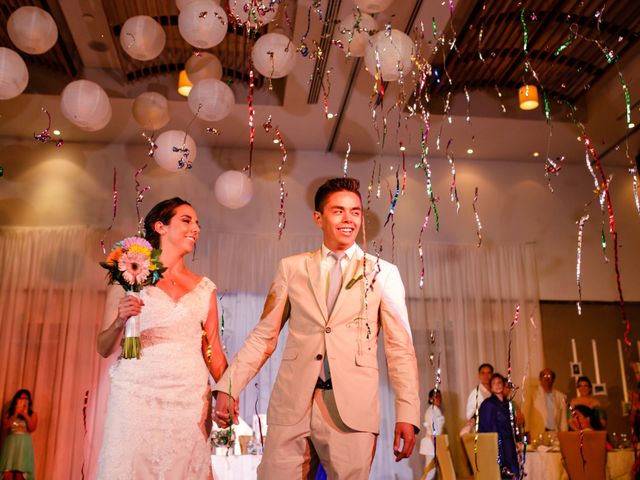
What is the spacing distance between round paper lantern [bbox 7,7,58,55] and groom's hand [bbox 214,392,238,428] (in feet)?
13.0

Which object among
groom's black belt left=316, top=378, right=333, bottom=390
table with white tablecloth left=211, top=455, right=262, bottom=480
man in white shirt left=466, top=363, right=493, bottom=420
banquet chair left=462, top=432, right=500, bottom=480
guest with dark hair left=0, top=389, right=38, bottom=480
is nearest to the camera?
groom's black belt left=316, top=378, right=333, bottom=390

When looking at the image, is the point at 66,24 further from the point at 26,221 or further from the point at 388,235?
the point at 388,235

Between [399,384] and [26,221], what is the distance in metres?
7.78

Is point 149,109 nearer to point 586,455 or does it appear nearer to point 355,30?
point 355,30

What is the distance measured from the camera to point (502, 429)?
684 cm

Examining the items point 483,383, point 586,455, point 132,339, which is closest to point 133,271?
point 132,339

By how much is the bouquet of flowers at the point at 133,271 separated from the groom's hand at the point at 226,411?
1.85ft

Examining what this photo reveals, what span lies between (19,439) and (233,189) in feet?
12.7

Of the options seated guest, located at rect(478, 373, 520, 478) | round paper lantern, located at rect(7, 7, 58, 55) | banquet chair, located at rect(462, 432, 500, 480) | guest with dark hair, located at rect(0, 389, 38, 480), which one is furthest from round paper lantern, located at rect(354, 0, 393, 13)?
guest with dark hair, located at rect(0, 389, 38, 480)

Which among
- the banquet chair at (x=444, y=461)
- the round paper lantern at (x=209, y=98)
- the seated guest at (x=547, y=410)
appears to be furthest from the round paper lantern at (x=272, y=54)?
the seated guest at (x=547, y=410)

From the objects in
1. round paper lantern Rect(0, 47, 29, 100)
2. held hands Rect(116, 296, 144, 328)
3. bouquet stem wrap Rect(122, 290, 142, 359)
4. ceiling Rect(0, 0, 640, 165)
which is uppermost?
ceiling Rect(0, 0, 640, 165)

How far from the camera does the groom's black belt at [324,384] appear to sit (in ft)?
8.83

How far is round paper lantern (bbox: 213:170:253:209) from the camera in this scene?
724cm

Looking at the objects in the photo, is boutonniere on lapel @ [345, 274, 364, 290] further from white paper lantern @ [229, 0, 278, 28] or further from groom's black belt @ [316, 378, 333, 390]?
white paper lantern @ [229, 0, 278, 28]
